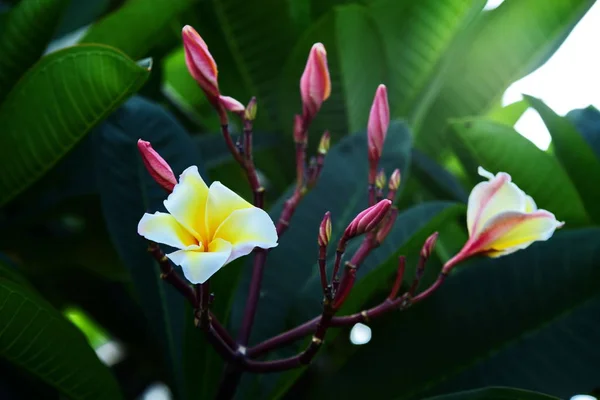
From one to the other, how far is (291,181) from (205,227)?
0.68 metres

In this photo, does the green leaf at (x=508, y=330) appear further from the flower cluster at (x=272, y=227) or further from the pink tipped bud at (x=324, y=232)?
the pink tipped bud at (x=324, y=232)

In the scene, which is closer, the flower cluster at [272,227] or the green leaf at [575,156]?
the flower cluster at [272,227]

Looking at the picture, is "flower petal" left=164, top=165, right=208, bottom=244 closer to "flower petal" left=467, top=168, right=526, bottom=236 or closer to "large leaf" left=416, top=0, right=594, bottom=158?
"flower petal" left=467, top=168, right=526, bottom=236

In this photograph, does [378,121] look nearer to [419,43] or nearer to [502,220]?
[502,220]

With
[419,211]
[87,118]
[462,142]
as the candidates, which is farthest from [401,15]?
[87,118]

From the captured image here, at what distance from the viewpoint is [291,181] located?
3.96ft

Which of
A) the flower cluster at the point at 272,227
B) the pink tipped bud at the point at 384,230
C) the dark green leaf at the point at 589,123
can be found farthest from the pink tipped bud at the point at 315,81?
the dark green leaf at the point at 589,123

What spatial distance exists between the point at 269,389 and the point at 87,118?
35 centimetres

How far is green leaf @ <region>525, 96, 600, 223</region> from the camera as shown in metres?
0.93

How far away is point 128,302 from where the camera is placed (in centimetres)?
123

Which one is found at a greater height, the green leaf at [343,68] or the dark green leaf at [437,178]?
the green leaf at [343,68]

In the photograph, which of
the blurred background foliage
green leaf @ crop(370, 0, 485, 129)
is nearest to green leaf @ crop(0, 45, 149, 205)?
the blurred background foliage

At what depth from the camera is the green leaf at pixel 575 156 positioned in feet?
3.05

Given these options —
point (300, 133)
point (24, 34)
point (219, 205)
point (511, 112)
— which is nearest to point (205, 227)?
point (219, 205)
